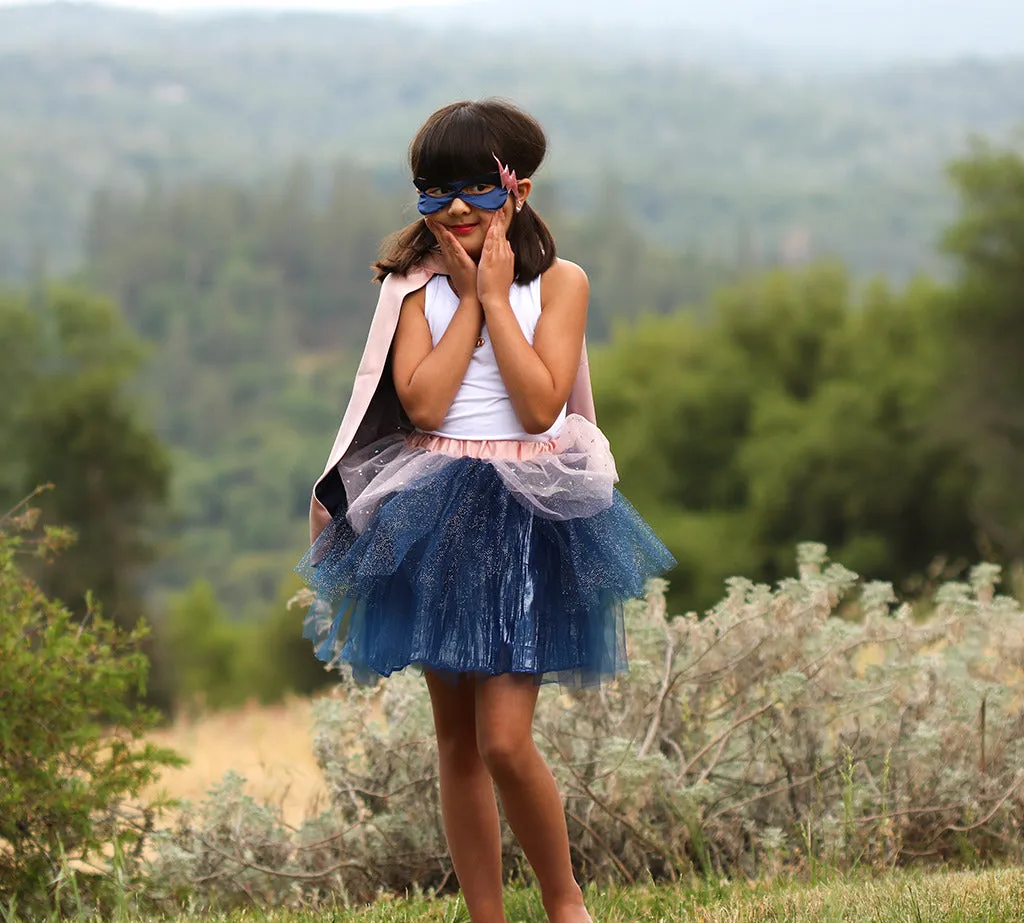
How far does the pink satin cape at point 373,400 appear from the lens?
3412 mm

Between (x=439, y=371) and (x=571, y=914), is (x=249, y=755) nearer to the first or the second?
(x=571, y=914)

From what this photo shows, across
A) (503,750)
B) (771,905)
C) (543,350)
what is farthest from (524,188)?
(771,905)

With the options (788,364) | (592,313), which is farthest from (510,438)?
(592,313)

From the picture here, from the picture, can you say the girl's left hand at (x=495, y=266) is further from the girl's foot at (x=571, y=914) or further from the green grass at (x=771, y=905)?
the green grass at (x=771, y=905)

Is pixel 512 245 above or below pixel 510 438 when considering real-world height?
above

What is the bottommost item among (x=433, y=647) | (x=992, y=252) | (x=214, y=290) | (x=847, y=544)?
(x=847, y=544)

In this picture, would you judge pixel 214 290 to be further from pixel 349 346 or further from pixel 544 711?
pixel 544 711

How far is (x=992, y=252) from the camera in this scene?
26.1 metres

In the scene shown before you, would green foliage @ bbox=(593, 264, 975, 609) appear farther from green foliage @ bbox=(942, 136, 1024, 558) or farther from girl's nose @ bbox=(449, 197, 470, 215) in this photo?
girl's nose @ bbox=(449, 197, 470, 215)

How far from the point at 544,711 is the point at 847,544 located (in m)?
26.2

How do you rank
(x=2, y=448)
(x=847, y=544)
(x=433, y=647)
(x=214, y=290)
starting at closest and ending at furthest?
(x=433, y=647) → (x=847, y=544) → (x=2, y=448) → (x=214, y=290)

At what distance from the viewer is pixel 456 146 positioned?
3348mm

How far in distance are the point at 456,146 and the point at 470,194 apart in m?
0.11
